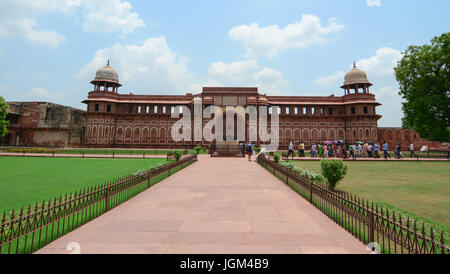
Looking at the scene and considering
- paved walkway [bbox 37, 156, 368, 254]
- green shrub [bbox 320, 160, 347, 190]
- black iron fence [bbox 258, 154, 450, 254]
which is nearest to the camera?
black iron fence [bbox 258, 154, 450, 254]

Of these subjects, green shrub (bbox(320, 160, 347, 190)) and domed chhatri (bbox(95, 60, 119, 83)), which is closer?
green shrub (bbox(320, 160, 347, 190))

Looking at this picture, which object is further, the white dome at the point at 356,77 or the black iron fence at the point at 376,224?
the white dome at the point at 356,77

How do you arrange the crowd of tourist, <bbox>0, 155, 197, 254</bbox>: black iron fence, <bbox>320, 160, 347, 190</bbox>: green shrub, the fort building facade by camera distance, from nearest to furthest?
<bbox>0, 155, 197, 254</bbox>: black iron fence → <bbox>320, 160, 347, 190</bbox>: green shrub → the crowd of tourist → the fort building facade

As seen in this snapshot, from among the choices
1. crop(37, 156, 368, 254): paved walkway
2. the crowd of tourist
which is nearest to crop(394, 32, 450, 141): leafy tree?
the crowd of tourist

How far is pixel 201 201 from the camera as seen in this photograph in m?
5.40

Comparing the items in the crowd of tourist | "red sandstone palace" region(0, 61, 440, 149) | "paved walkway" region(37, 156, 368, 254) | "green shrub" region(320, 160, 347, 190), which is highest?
"red sandstone palace" region(0, 61, 440, 149)

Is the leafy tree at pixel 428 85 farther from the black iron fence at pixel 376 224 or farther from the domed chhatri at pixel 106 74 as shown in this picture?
the domed chhatri at pixel 106 74

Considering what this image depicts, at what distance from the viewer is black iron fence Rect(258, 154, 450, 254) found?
2.57 metres

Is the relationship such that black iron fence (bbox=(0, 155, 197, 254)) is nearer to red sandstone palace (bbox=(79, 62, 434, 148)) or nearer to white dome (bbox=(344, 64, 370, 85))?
red sandstone palace (bbox=(79, 62, 434, 148))

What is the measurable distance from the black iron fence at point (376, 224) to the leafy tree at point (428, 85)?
24.5 m

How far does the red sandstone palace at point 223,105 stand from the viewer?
1428 inches

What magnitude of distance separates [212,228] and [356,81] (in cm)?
4318

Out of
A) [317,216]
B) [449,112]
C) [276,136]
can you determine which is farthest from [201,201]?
[276,136]

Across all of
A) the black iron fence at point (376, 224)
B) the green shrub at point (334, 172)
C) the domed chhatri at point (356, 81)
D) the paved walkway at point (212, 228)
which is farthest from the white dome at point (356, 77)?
the paved walkway at point (212, 228)
